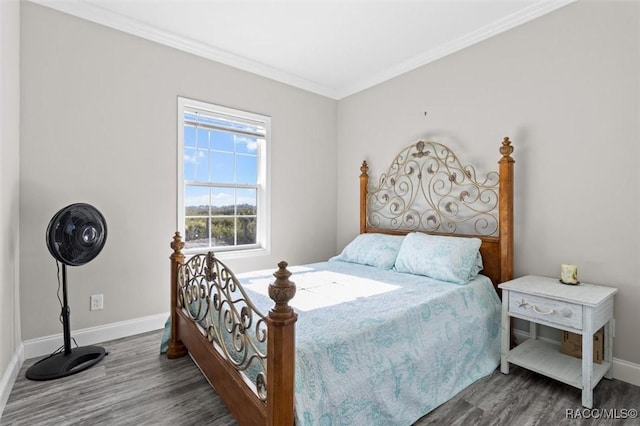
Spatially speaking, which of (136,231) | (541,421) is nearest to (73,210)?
(136,231)

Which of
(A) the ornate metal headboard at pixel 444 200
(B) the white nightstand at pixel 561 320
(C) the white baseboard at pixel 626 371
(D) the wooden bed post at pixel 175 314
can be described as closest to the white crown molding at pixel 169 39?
(A) the ornate metal headboard at pixel 444 200

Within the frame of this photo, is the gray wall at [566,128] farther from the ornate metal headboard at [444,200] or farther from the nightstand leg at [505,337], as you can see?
the nightstand leg at [505,337]

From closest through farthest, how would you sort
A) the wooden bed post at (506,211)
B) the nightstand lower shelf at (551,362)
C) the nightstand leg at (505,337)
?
the nightstand lower shelf at (551,362) → the nightstand leg at (505,337) → the wooden bed post at (506,211)

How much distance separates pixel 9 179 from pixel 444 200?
11.0 feet

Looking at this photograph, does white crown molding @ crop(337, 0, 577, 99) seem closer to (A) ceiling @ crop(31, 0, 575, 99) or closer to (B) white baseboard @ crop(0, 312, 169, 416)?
(A) ceiling @ crop(31, 0, 575, 99)

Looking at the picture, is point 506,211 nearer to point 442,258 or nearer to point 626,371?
point 442,258

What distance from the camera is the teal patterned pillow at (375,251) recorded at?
9.87 ft

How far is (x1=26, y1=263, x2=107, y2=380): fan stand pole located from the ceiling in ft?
6.86

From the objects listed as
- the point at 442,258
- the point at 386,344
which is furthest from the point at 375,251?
the point at 386,344

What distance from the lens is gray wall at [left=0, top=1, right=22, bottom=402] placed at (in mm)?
1912

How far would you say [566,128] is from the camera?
7.75 ft

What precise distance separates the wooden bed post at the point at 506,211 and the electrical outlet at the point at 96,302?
10.7ft

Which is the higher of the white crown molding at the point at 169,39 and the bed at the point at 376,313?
the white crown molding at the point at 169,39

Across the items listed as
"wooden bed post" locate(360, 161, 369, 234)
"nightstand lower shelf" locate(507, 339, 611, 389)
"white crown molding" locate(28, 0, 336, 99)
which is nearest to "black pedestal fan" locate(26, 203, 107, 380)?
"white crown molding" locate(28, 0, 336, 99)
